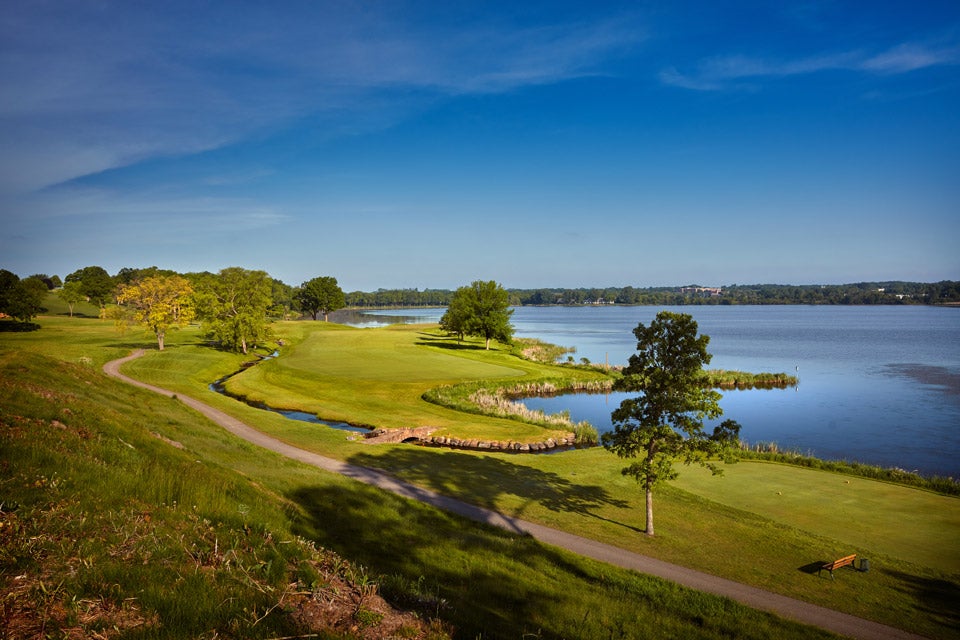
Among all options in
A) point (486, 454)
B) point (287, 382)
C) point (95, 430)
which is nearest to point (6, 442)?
point (95, 430)

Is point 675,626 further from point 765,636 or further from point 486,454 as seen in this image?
point 486,454

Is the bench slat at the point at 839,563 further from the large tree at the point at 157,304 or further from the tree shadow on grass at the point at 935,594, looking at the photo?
the large tree at the point at 157,304

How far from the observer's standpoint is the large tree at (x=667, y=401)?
18.3 meters

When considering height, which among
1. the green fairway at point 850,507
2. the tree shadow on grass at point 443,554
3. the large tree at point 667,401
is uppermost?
the large tree at point 667,401

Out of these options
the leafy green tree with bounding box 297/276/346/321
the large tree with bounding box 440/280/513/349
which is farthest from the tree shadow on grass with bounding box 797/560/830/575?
the leafy green tree with bounding box 297/276/346/321

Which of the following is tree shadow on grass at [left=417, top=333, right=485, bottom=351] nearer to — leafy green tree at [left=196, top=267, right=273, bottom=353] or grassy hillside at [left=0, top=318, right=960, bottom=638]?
leafy green tree at [left=196, top=267, right=273, bottom=353]

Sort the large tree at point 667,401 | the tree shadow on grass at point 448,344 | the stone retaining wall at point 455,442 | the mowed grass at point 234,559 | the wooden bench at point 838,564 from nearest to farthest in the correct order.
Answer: the mowed grass at point 234,559 < the wooden bench at point 838,564 < the large tree at point 667,401 < the stone retaining wall at point 455,442 < the tree shadow on grass at point 448,344

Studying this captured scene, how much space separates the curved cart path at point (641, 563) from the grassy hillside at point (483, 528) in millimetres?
724

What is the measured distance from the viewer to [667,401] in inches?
731

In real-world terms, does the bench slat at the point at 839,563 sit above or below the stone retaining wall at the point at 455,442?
above

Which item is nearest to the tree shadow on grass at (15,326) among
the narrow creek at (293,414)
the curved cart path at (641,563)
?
the narrow creek at (293,414)

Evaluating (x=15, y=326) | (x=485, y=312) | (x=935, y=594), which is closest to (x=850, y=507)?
(x=935, y=594)

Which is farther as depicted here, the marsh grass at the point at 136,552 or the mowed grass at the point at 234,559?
the mowed grass at the point at 234,559

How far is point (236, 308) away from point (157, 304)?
1126cm
